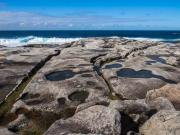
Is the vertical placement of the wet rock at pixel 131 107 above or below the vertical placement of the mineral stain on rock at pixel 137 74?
above

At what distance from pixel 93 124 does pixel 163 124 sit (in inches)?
118

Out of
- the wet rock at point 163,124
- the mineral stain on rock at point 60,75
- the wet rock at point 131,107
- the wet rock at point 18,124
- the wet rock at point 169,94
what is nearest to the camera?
the wet rock at point 163,124

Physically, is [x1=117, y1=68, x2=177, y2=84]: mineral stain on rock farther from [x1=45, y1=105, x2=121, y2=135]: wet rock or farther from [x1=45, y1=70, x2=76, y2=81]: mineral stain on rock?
[x1=45, y1=105, x2=121, y2=135]: wet rock

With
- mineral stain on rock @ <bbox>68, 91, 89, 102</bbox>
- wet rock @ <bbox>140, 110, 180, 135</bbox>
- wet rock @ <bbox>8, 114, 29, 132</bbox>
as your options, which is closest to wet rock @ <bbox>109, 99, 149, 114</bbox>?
wet rock @ <bbox>140, 110, 180, 135</bbox>

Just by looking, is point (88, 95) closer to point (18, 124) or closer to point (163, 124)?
point (18, 124)

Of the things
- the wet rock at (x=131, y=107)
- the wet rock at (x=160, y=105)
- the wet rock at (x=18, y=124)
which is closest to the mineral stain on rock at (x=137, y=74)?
the wet rock at (x=160, y=105)

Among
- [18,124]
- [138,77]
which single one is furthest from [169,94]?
[18,124]

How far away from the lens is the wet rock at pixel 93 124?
15.9 m

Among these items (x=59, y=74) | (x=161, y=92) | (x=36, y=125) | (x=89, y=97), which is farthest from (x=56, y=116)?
(x=59, y=74)

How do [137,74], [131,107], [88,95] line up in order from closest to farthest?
[131,107]
[88,95]
[137,74]

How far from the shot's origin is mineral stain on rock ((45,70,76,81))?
28.6 meters

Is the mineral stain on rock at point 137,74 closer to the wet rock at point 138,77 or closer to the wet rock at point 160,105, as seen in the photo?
the wet rock at point 138,77

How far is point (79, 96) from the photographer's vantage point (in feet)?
79.9

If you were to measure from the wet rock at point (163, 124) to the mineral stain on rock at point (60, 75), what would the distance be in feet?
40.8
